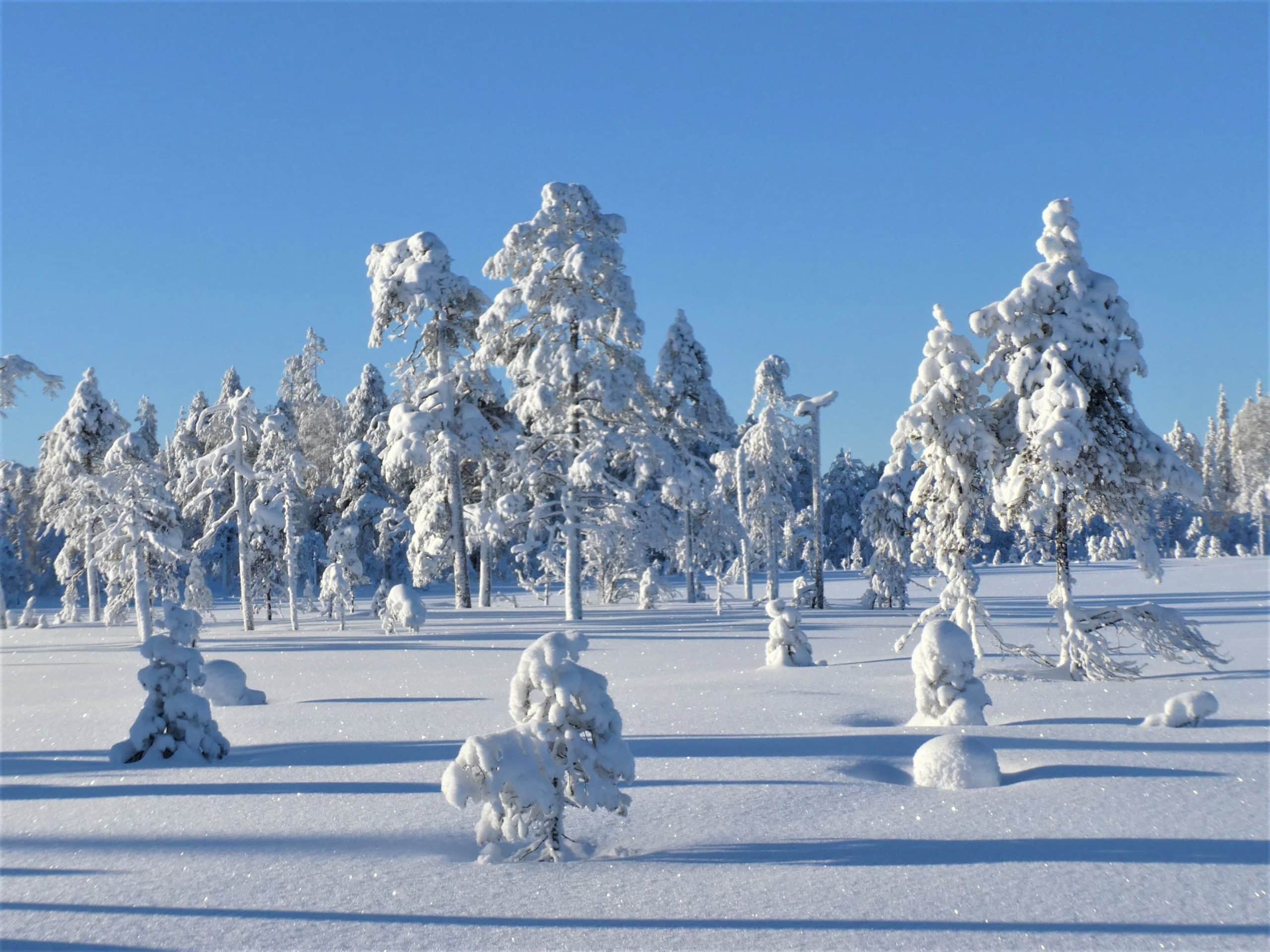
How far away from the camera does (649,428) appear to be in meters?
26.4

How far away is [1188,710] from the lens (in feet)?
32.6

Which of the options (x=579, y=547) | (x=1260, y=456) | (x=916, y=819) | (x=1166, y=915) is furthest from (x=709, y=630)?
(x=1260, y=456)

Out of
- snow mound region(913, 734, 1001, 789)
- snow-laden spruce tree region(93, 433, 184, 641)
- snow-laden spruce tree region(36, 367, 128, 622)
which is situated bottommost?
snow mound region(913, 734, 1001, 789)

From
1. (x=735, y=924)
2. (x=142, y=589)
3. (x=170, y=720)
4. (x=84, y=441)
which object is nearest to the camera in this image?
(x=735, y=924)

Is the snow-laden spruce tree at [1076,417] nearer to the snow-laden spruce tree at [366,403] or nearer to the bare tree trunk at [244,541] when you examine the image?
the bare tree trunk at [244,541]

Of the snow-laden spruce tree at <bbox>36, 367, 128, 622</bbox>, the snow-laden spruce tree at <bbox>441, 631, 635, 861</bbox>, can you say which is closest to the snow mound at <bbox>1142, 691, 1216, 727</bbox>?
the snow-laden spruce tree at <bbox>441, 631, 635, 861</bbox>

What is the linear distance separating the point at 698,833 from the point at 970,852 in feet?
6.24

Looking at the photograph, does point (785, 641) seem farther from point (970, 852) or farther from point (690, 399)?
point (690, 399)

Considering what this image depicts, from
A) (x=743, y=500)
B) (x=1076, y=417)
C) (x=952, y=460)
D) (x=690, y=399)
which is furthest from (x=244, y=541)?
(x=1076, y=417)

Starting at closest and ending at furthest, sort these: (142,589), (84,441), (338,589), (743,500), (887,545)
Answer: (142,589), (338,589), (84,441), (887,545), (743,500)

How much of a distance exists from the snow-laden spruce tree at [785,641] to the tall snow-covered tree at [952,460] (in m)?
1.72

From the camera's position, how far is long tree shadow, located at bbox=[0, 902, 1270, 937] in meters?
5.20

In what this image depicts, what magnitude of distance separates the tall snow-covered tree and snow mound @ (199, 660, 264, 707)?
10.5m

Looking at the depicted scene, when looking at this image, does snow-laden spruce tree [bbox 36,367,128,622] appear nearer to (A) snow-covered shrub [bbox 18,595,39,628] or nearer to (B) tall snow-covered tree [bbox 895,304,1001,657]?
(A) snow-covered shrub [bbox 18,595,39,628]
